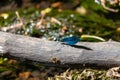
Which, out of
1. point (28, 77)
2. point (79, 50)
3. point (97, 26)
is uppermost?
point (97, 26)

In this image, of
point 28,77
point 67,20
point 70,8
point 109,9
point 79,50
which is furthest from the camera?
point 70,8

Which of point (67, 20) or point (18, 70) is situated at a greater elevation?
point (67, 20)

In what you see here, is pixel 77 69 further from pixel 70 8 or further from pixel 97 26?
pixel 70 8

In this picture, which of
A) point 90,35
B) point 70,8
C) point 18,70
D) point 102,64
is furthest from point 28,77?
point 70,8

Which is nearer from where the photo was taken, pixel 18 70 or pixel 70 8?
pixel 18 70

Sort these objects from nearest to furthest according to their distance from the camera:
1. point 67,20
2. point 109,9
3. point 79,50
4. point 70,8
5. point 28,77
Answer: point 79,50, point 28,77, point 109,9, point 67,20, point 70,8

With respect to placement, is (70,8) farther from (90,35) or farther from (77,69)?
(77,69)
